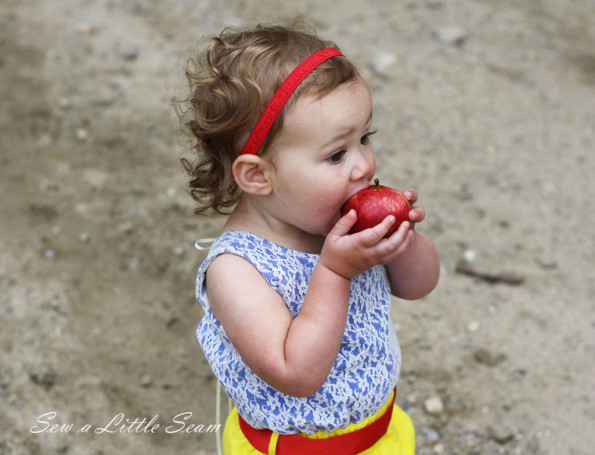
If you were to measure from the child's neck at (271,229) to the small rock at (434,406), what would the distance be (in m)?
1.47

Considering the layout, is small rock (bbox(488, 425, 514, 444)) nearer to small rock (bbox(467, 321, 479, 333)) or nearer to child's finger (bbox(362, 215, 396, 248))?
small rock (bbox(467, 321, 479, 333))

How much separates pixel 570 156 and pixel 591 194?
1.20 ft

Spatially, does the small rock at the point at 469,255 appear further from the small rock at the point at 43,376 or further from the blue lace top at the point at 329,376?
the small rock at the point at 43,376

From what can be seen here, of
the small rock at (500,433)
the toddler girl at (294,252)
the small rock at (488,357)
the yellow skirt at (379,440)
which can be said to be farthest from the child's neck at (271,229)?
the small rock at (488,357)

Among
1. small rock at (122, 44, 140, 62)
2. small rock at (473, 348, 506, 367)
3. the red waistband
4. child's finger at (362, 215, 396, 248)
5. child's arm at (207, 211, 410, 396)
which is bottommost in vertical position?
small rock at (473, 348, 506, 367)

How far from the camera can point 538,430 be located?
3.06 metres

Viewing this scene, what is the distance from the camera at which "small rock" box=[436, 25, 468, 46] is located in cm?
544

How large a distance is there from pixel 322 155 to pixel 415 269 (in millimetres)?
500

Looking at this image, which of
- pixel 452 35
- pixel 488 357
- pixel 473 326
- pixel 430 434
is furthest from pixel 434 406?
pixel 452 35

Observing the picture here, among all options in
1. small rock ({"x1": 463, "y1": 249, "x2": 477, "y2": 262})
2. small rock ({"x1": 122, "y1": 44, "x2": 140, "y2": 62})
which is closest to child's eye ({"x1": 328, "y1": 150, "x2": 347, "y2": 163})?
small rock ({"x1": 463, "y1": 249, "x2": 477, "y2": 262})

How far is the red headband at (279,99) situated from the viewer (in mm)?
1692

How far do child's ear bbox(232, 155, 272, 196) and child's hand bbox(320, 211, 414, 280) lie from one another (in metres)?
0.22

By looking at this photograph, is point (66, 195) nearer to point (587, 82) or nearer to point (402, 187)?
point (402, 187)

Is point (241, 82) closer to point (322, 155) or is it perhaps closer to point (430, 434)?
point (322, 155)
